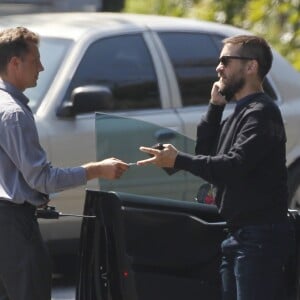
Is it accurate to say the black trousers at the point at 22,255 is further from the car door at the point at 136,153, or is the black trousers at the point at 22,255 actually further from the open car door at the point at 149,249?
the car door at the point at 136,153

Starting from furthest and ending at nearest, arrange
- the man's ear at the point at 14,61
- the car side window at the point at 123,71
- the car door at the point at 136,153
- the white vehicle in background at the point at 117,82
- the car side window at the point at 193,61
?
the car side window at the point at 193,61, the car side window at the point at 123,71, the white vehicle in background at the point at 117,82, the car door at the point at 136,153, the man's ear at the point at 14,61

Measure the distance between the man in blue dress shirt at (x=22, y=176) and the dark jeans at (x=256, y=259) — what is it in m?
0.60

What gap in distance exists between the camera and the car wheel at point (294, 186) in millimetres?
8586

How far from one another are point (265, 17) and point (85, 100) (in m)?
6.69

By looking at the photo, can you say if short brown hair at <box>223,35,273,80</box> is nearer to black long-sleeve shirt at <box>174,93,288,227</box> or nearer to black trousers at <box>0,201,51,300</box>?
black long-sleeve shirt at <box>174,93,288,227</box>

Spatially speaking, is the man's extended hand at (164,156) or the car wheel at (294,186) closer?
the man's extended hand at (164,156)

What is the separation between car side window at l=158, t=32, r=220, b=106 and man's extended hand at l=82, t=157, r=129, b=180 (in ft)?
11.3

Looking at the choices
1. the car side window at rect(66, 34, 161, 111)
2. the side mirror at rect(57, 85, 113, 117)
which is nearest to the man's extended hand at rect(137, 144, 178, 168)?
the side mirror at rect(57, 85, 113, 117)

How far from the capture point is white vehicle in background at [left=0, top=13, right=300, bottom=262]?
7.77 meters

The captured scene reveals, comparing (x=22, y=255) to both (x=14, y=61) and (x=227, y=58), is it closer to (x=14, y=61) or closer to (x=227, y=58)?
(x=14, y=61)

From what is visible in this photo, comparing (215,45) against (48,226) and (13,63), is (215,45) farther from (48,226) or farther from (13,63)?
(13,63)

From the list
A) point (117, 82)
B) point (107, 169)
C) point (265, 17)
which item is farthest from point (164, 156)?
point (265, 17)

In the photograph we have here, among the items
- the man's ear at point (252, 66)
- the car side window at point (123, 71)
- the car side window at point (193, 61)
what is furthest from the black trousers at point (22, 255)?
the car side window at point (193, 61)

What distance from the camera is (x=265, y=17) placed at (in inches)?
555
